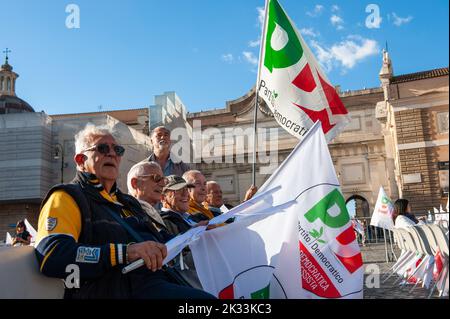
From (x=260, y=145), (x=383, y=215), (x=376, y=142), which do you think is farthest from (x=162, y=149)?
(x=376, y=142)

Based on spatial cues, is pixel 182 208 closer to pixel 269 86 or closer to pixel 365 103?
pixel 269 86

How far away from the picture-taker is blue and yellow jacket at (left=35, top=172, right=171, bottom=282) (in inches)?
75.4

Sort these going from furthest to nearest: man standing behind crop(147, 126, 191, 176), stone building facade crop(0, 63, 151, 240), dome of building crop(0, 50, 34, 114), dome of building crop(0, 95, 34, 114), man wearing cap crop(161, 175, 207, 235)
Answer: dome of building crop(0, 50, 34, 114), dome of building crop(0, 95, 34, 114), stone building facade crop(0, 63, 151, 240), man standing behind crop(147, 126, 191, 176), man wearing cap crop(161, 175, 207, 235)

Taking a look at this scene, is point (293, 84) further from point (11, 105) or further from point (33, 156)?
point (11, 105)

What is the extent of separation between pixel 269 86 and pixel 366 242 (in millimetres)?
12397

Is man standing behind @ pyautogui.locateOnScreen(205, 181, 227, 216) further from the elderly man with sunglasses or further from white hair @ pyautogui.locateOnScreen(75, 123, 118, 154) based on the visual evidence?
the elderly man with sunglasses

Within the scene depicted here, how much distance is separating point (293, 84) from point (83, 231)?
12.1 feet

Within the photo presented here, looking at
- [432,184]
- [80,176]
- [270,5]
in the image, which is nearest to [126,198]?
[80,176]

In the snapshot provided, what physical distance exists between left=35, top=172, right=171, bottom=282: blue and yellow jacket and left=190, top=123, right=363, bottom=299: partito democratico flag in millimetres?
553

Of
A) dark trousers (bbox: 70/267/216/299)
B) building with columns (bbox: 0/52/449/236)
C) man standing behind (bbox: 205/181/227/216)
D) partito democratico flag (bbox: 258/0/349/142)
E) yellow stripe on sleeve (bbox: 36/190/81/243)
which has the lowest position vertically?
dark trousers (bbox: 70/267/216/299)

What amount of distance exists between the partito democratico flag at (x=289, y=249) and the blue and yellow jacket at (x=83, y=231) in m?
0.55

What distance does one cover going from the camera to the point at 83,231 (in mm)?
2100

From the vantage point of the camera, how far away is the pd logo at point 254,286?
2.74 m

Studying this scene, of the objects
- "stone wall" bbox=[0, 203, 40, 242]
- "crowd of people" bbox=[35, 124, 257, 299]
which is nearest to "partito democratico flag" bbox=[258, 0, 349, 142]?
"crowd of people" bbox=[35, 124, 257, 299]
